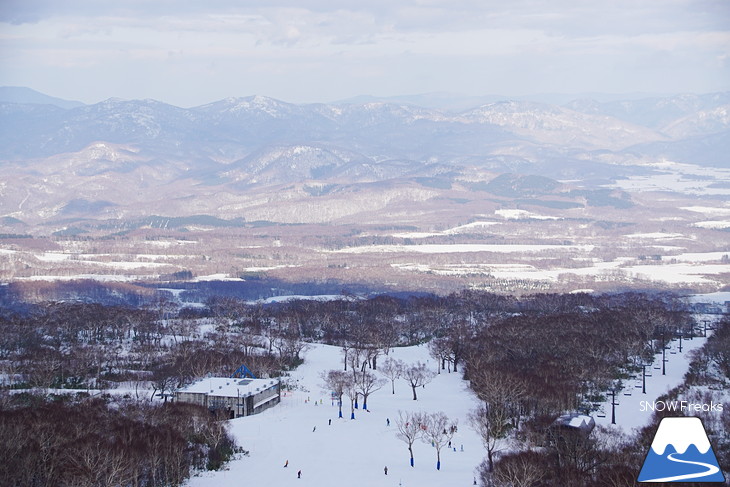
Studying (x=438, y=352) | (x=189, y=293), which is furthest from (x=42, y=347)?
(x=189, y=293)

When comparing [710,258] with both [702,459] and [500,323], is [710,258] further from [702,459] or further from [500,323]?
[702,459]

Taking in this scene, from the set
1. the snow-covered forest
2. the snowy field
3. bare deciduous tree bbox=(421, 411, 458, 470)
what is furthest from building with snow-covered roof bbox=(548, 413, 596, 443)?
bare deciduous tree bbox=(421, 411, 458, 470)

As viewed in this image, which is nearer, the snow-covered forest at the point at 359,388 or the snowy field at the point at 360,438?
the snow-covered forest at the point at 359,388

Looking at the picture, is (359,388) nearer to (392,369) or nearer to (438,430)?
(392,369)

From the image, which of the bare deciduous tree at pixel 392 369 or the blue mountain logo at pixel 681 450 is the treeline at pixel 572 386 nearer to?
the blue mountain logo at pixel 681 450

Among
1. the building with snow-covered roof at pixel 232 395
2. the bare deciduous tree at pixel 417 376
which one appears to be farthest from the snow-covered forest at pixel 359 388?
the building with snow-covered roof at pixel 232 395

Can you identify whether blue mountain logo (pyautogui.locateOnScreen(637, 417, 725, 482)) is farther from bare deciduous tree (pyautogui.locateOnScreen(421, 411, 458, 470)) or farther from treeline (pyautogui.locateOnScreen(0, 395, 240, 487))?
treeline (pyautogui.locateOnScreen(0, 395, 240, 487))
